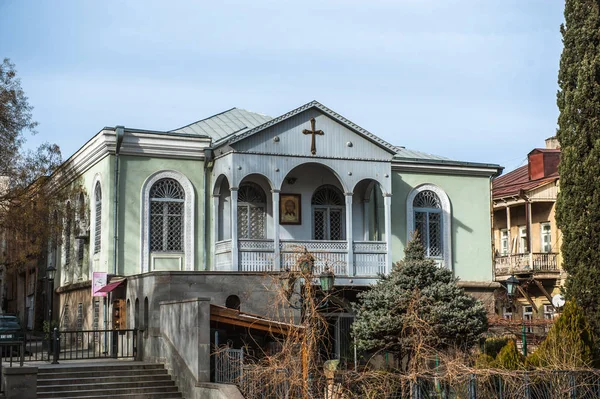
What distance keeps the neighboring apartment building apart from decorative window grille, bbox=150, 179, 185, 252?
51.9ft

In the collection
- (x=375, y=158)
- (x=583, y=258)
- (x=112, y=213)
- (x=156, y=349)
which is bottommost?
(x=156, y=349)

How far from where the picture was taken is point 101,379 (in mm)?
20188

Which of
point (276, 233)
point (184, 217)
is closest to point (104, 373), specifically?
point (276, 233)

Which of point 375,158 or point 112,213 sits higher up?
point 375,158

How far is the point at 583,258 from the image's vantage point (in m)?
21.2

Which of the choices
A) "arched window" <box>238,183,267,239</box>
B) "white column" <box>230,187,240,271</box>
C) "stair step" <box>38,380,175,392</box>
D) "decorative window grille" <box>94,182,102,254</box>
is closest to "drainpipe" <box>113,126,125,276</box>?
"decorative window grille" <box>94,182,102,254</box>

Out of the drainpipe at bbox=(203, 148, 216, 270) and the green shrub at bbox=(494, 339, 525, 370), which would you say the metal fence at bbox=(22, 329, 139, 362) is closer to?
the drainpipe at bbox=(203, 148, 216, 270)

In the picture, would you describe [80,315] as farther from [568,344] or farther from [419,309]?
[568,344]

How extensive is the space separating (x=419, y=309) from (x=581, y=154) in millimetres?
5237

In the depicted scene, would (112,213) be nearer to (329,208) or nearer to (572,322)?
(329,208)

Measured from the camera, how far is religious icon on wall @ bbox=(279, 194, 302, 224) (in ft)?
91.2

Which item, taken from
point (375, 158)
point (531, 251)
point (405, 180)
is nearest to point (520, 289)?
point (531, 251)

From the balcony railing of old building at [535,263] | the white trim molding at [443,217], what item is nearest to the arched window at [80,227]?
the white trim molding at [443,217]

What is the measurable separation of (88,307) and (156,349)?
704 centimetres
